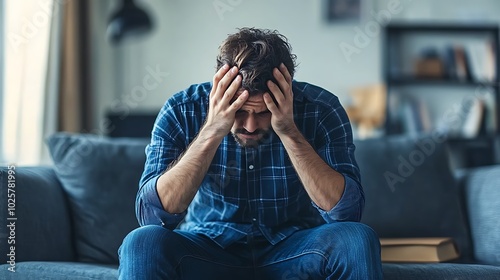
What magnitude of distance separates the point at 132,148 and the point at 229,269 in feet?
2.59

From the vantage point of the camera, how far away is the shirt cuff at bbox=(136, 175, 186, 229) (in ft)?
5.55

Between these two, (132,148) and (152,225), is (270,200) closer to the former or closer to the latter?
(152,225)

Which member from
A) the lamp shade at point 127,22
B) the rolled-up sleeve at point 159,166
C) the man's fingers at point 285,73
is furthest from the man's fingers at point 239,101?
the lamp shade at point 127,22

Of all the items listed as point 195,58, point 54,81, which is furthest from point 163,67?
point 54,81

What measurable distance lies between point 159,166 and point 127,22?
1.84 m

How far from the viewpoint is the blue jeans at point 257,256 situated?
5.01 ft

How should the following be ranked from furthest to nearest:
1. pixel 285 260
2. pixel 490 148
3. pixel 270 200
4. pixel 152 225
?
pixel 490 148
pixel 270 200
pixel 285 260
pixel 152 225

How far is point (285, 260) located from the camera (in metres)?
1.72

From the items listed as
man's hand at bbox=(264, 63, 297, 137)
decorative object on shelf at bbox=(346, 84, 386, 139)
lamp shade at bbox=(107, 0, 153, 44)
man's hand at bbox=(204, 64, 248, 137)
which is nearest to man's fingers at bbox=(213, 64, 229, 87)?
man's hand at bbox=(204, 64, 248, 137)

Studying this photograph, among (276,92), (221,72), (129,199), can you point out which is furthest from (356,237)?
Result: (129,199)

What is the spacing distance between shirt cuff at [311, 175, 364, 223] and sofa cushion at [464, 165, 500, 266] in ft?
2.16

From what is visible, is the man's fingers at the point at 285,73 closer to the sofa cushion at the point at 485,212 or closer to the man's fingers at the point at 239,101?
the man's fingers at the point at 239,101

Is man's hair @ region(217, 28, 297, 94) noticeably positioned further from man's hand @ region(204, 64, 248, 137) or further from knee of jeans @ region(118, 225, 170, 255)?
knee of jeans @ region(118, 225, 170, 255)

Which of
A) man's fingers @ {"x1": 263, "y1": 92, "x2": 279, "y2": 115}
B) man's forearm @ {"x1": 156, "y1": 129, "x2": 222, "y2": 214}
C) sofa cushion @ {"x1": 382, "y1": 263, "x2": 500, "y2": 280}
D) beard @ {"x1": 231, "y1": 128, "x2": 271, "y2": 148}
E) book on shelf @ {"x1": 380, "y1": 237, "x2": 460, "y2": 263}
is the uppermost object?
man's fingers @ {"x1": 263, "y1": 92, "x2": 279, "y2": 115}
